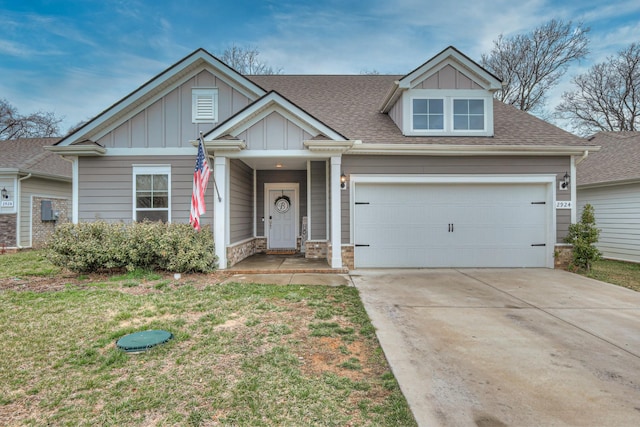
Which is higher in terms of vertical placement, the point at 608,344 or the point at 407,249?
the point at 407,249

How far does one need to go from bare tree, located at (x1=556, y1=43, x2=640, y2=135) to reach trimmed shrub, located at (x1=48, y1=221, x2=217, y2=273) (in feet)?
81.1

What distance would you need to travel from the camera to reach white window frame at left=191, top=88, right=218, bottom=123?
8258 millimetres

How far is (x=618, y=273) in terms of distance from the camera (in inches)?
312

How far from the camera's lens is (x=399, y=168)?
810 centimetres

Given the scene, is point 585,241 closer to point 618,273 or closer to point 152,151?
point 618,273

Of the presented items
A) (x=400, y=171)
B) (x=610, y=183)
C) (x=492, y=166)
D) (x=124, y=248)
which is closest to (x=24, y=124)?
(x=124, y=248)

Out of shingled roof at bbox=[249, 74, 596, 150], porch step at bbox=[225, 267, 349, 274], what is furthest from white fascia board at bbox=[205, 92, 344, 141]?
porch step at bbox=[225, 267, 349, 274]

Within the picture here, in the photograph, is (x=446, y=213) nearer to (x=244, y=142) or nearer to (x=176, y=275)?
(x=244, y=142)

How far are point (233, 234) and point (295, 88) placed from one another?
235 inches

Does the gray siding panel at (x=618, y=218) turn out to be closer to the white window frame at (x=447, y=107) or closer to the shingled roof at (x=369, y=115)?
the shingled roof at (x=369, y=115)

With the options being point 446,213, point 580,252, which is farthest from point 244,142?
point 580,252

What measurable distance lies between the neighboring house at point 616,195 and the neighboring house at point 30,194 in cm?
1874

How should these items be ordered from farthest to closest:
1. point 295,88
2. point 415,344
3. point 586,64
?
1. point 586,64
2. point 295,88
3. point 415,344

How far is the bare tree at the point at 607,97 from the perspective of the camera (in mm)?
19062
